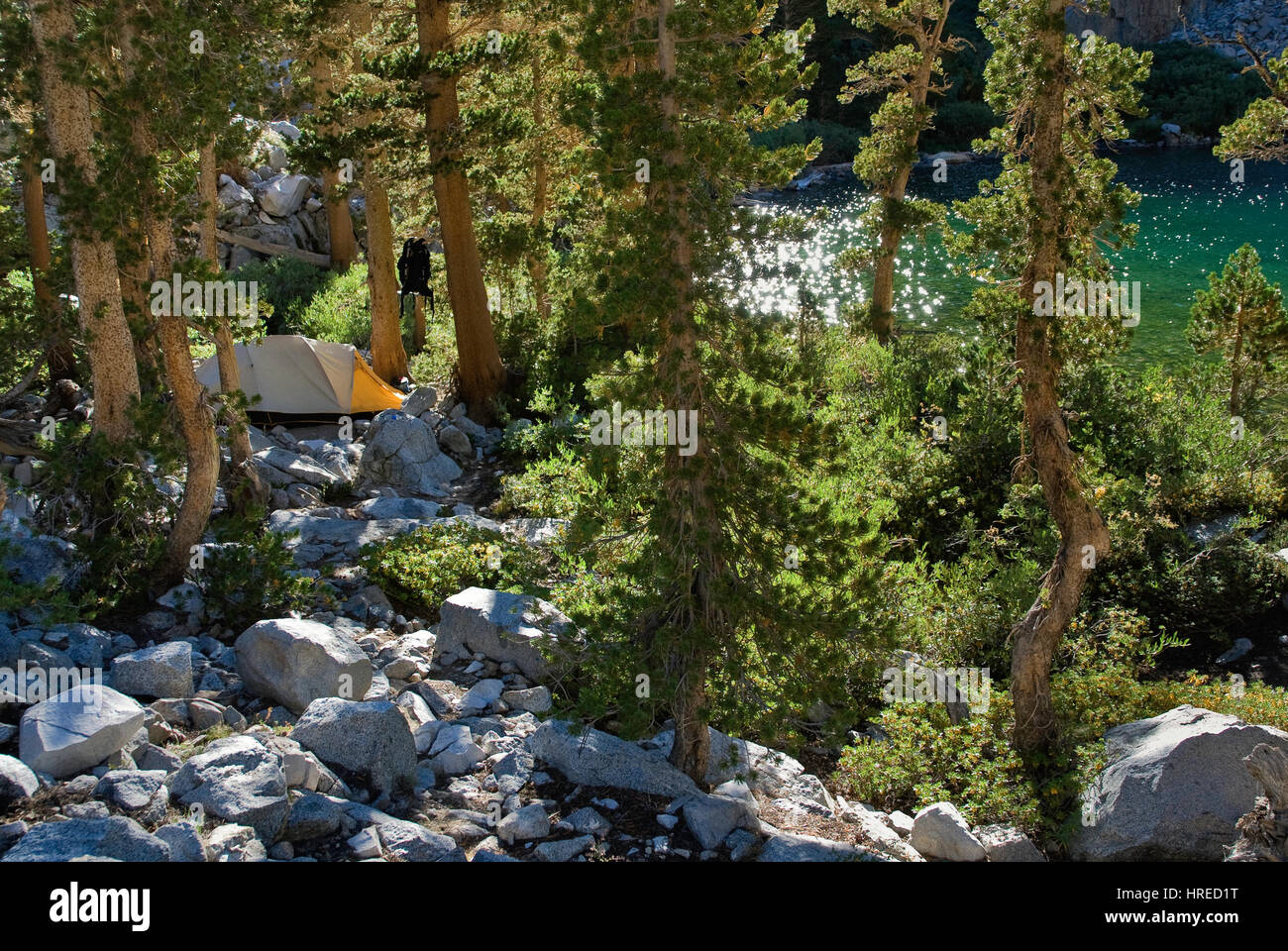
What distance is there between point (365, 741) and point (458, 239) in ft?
39.0

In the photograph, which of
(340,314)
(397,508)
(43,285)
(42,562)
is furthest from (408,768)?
(340,314)

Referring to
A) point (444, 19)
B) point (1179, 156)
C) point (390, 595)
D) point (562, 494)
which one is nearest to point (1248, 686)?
point (562, 494)

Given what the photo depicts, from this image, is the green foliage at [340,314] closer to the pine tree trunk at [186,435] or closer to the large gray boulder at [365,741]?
the pine tree trunk at [186,435]

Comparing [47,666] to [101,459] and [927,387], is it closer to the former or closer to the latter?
[101,459]

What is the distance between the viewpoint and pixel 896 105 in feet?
69.0

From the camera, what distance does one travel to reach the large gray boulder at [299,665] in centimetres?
820

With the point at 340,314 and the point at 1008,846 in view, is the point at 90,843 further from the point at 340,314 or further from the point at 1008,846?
the point at 340,314

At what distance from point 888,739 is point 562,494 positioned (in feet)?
16.4

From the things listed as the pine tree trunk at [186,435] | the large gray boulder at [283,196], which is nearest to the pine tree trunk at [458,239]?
the pine tree trunk at [186,435]

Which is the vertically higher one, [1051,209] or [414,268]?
[414,268]

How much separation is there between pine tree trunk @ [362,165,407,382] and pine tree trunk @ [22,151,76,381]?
518 centimetres

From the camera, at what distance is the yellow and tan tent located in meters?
17.6

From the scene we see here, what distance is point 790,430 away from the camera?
7094 millimetres

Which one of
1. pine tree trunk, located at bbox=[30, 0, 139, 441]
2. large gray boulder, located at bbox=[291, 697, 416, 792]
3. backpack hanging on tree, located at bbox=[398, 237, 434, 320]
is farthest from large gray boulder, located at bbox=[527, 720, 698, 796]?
backpack hanging on tree, located at bbox=[398, 237, 434, 320]
